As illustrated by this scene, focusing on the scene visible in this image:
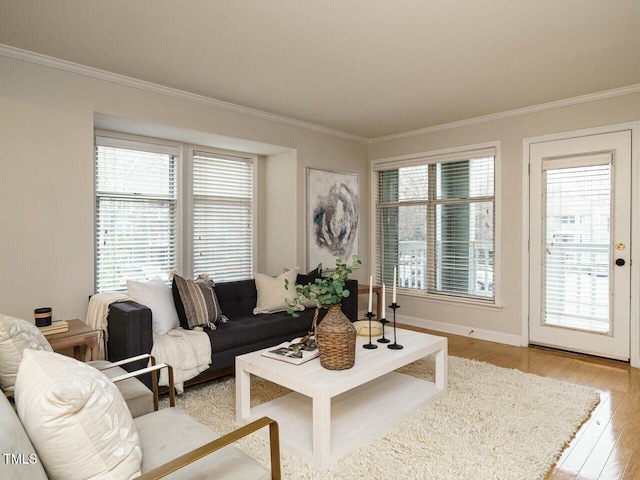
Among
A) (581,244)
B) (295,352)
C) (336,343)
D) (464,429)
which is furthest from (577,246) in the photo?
(295,352)

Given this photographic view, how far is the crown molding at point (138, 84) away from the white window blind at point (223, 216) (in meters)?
0.73

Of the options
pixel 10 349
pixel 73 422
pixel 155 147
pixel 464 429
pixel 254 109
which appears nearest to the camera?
pixel 73 422

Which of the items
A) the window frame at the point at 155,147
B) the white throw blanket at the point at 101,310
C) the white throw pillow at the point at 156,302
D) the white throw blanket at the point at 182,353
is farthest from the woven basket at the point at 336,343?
the window frame at the point at 155,147

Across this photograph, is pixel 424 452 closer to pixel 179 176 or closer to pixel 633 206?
pixel 633 206

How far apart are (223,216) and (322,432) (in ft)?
10.7

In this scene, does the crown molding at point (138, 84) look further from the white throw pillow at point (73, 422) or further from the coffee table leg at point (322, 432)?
the coffee table leg at point (322, 432)

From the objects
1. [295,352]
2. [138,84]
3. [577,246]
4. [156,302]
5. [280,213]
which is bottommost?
[295,352]

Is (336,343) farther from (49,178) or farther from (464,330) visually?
(464,330)

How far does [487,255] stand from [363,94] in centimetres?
239

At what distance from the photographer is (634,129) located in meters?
3.75

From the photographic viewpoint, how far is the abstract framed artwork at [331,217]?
5086mm

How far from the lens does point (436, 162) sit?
5145 millimetres

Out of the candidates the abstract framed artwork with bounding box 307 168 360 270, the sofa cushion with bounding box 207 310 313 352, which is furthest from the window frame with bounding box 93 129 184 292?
the abstract framed artwork with bounding box 307 168 360 270

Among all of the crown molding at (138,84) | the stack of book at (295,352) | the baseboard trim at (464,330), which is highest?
the crown molding at (138,84)
